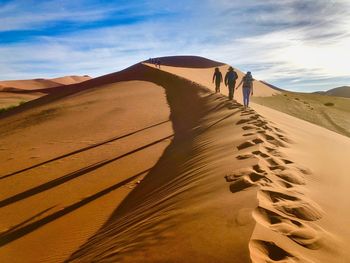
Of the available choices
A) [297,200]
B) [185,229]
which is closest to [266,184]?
[297,200]

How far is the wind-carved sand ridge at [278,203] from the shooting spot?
3096 mm

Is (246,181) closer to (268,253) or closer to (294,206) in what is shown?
(294,206)

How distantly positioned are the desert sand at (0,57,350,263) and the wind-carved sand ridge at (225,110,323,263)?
0.04 ft

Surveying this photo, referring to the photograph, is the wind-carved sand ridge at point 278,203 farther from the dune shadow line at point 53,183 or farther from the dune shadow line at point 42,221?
the dune shadow line at point 53,183

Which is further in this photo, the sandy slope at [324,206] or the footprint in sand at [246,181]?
the footprint in sand at [246,181]

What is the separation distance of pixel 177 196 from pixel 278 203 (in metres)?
1.57

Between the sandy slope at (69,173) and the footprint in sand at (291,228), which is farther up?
the footprint in sand at (291,228)

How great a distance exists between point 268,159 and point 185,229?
285 cm

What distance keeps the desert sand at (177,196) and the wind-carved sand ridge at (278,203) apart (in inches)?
0.5

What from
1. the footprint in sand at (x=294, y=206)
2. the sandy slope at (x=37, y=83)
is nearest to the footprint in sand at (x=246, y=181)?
the footprint in sand at (x=294, y=206)

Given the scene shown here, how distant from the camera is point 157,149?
1109 cm

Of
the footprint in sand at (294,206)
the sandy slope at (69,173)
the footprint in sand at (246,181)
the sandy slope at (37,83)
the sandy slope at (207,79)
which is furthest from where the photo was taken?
the sandy slope at (37,83)

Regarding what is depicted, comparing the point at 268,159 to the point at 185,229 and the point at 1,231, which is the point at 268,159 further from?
the point at 1,231

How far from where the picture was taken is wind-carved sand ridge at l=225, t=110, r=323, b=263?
3096 millimetres
